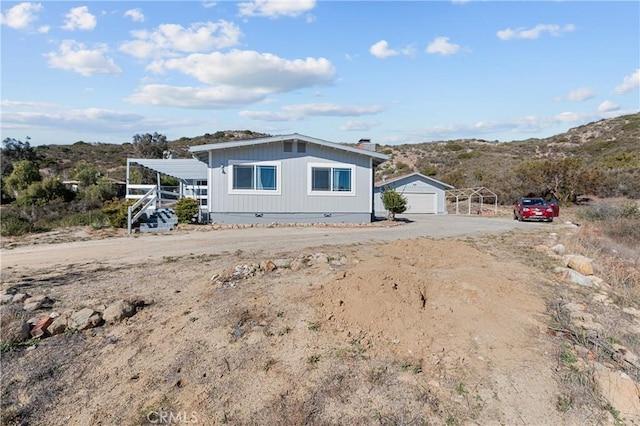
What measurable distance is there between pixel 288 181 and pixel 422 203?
14.7m

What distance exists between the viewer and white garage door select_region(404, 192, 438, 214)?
2850 cm

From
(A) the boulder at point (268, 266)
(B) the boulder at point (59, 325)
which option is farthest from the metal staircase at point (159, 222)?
(B) the boulder at point (59, 325)

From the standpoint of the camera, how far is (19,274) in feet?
23.6

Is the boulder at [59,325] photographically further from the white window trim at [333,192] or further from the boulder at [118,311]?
the white window trim at [333,192]

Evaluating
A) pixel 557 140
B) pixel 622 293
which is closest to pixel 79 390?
pixel 622 293

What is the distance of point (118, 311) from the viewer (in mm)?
4828

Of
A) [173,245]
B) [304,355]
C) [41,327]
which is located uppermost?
[173,245]

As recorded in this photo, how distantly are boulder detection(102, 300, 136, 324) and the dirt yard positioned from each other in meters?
0.08

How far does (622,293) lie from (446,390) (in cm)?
453

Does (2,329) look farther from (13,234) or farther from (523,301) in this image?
(13,234)

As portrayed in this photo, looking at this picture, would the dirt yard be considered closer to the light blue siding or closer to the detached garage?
the light blue siding

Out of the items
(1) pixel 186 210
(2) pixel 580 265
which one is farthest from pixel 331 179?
(2) pixel 580 265

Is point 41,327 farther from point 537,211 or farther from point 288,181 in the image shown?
point 537,211

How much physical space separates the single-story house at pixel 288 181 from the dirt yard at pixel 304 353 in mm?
9615
